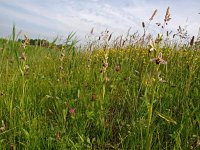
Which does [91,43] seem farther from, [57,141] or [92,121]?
[57,141]

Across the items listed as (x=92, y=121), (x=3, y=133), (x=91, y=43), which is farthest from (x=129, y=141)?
(x=91, y=43)

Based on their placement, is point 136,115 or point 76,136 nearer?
point 76,136

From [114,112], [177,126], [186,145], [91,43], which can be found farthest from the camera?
[91,43]

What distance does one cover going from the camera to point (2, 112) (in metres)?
2.73

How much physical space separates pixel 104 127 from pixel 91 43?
3.86 m

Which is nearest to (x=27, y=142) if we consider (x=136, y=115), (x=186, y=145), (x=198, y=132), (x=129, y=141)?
(x=129, y=141)

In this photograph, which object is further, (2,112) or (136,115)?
(2,112)

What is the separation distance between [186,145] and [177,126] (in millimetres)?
321

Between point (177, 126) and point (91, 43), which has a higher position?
point (91, 43)

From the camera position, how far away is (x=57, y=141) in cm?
207

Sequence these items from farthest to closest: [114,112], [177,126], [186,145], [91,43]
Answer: [91,43] < [114,112] < [177,126] < [186,145]

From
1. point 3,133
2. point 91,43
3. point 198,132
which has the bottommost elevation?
point 3,133

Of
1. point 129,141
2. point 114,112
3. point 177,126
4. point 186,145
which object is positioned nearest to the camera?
point 186,145

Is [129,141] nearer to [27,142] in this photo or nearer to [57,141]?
[57,141]
